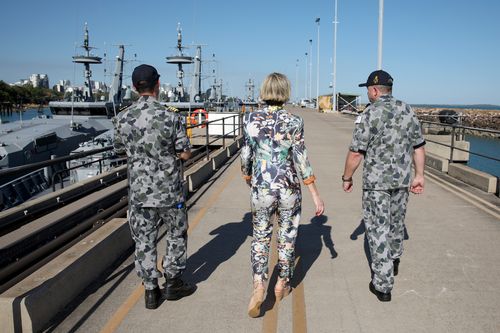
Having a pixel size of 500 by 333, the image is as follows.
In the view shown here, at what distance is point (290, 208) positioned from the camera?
12.0ft

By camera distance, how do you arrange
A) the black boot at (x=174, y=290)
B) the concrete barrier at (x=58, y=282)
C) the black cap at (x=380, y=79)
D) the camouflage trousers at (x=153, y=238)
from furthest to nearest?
the black boot at (x=174, y=290) → the black cap at (x=380, y=79) → the camouflage trousers at (x=153, y=238) → the concrete barrier at (x=58, y=282)

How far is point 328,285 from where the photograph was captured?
449 cm

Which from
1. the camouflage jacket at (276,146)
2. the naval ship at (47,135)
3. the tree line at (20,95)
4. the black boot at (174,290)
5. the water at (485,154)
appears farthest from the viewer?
the tree line at (20,95)

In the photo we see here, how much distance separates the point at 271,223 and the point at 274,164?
57 cm

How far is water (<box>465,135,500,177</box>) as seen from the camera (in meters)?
37.6

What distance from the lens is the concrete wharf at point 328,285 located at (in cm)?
370

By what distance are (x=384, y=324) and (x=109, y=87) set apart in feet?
147

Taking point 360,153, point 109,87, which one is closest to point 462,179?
Result: point 360,153

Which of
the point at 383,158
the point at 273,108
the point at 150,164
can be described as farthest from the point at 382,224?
the point at 150,164

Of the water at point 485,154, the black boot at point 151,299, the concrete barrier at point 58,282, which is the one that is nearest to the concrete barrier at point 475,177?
the concrete barrier at point 58,282

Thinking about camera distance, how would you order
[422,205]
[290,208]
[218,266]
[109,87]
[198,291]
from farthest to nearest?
[109,87] < [422,205] < [218,266] < [198,291] < [290,208]

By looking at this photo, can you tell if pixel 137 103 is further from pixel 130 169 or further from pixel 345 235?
pixel 345 235

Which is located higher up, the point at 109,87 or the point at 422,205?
the point at 109,87

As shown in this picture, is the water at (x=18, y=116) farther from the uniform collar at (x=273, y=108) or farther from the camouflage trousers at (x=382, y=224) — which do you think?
the camouflage trousers at (x=382, y=224)
